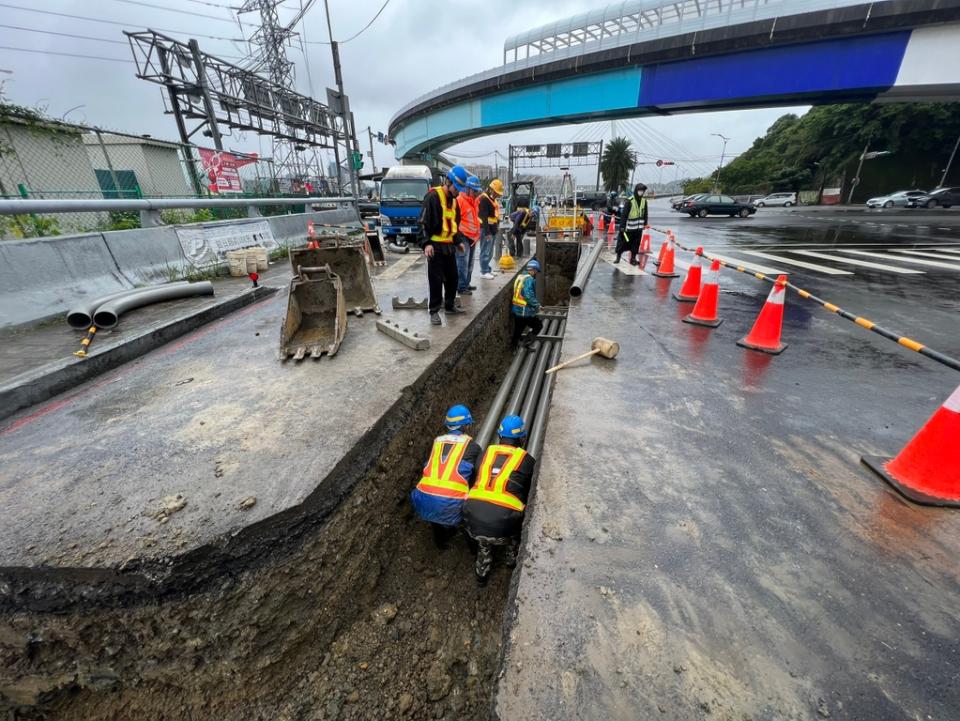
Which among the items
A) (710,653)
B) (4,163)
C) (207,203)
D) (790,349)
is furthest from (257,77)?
(710,653)

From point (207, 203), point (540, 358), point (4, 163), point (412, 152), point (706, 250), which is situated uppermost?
point (412, 152)

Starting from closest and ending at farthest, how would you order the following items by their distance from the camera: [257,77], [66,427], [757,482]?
1. [757,482]
2. [66,427]
3. [257,77]

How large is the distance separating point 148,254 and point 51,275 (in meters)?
1.63

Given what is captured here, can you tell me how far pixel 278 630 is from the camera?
2207 mm

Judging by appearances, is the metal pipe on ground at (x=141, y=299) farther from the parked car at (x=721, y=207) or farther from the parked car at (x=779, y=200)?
the parked car at (x=779, y=200)

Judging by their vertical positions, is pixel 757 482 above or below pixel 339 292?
below

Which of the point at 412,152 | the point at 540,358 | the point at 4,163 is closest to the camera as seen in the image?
the point at 540,358

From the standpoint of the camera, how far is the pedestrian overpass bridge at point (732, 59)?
1433 centimetres

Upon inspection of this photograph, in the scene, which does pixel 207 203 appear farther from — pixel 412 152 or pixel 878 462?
pixel 412 152

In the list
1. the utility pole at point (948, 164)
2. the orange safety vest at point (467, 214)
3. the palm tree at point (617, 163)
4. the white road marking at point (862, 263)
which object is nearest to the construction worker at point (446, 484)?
the orange safety vest at point (467, 214)

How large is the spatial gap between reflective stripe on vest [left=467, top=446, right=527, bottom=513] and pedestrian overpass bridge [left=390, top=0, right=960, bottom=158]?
21.3m

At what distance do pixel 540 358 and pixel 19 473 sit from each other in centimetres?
619

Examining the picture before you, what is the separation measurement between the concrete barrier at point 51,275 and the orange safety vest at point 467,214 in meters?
5.02

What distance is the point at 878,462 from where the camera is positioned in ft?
8.13
